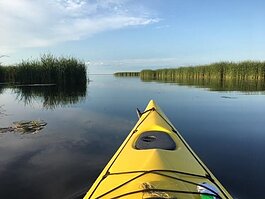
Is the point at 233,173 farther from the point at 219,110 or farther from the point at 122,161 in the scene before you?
the point at 219,110

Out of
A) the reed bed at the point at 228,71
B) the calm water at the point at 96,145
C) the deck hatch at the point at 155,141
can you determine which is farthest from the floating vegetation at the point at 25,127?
the reed bed at the point at 228,71

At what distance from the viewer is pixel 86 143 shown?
6328mm

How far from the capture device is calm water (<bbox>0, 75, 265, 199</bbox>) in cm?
421

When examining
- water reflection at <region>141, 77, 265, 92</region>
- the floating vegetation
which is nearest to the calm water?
the floating vegetation

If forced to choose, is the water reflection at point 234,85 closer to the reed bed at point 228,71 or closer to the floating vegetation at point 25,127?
the reed bed at point 228,71

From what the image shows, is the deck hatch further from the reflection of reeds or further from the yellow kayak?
the reflection of reeds

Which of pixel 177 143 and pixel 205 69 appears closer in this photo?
pixel 177 143

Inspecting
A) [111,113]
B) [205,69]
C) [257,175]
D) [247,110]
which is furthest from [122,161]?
[205,69]

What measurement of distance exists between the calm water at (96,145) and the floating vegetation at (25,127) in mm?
248

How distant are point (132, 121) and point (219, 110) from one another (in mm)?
3855

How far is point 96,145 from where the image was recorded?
613cm

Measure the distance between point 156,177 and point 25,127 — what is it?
6079mm

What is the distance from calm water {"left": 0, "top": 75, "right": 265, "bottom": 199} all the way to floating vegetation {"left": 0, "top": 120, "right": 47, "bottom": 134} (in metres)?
0.25

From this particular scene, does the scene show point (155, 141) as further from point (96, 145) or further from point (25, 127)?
point (25, 127)
